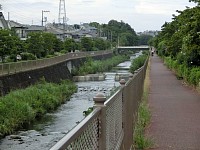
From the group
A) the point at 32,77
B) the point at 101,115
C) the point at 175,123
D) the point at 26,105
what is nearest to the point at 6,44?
the point at 32,77

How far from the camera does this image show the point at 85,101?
112ft

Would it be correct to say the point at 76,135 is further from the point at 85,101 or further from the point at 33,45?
the point at 33,45

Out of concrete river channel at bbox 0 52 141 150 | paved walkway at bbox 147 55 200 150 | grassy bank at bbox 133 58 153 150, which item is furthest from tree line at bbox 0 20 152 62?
grassy bank at bbox 133 58 153 150

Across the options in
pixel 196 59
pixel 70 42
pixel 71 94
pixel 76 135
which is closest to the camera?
pixel 76 135

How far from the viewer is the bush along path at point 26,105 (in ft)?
70.2

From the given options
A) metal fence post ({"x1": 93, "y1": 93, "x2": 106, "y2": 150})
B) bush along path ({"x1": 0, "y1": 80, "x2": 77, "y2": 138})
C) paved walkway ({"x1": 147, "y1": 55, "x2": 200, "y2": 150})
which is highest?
metal fence post ({"x1": 93, "y1": 93, "x2": 106, "y2": 150})

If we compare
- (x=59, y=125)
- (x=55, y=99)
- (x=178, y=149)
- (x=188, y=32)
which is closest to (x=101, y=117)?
(x=178, y=149)

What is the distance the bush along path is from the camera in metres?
21.4

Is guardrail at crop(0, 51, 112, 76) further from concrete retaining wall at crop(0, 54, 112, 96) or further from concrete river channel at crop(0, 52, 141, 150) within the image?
concrete river channel at crop(0, 52, 141, 150)

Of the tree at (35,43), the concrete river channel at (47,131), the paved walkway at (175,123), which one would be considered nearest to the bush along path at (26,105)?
the concrete river channel at (47,131)

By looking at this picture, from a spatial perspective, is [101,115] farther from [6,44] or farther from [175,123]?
[6,44]

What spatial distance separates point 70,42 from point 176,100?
66003 millimetres

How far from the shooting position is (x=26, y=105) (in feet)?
80.8

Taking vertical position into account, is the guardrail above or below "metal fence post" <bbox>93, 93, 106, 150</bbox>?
below
